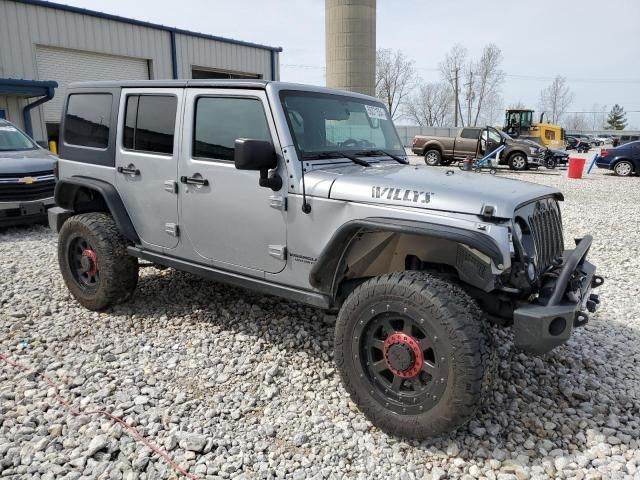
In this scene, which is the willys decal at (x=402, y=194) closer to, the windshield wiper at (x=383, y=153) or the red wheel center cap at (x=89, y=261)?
the windshield wiper at (x=383, y=153)

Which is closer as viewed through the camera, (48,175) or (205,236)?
(205,236)

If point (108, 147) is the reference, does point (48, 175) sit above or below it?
below

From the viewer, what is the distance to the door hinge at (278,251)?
131 inches

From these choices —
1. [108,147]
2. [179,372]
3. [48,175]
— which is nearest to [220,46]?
[48,175]

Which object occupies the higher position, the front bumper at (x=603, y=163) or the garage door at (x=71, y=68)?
the garage door at (x=71, y=68)

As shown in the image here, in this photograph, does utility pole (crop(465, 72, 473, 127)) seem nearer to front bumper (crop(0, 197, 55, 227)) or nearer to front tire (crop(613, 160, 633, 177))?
front tire (crop(613, 160, 633, 177))

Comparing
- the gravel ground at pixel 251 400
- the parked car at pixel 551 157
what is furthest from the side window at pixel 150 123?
the parked car at pixel 551 157

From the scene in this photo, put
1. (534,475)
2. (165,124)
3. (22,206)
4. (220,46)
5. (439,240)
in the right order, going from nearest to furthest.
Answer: (534,475) → (439,240) → (165,124) → (22,206) → (220,46)

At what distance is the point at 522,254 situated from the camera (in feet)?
8.64

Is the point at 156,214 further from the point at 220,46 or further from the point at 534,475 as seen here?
the point at 220,46

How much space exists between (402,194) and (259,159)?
878 millimetres

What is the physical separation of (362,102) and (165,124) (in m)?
1.56

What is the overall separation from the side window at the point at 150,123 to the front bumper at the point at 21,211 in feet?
14.4

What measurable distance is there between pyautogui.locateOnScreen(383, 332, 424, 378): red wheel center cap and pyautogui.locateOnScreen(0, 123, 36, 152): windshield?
8.10m
